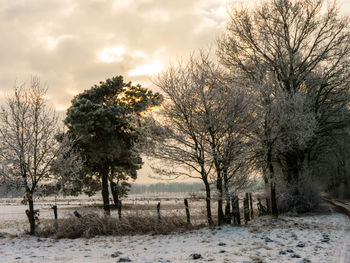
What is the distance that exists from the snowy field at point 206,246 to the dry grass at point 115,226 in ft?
2.11

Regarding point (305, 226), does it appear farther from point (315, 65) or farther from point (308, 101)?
point (315, 65)

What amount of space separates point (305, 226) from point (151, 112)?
9108mm

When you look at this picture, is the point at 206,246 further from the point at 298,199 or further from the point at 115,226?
the point at 298,199

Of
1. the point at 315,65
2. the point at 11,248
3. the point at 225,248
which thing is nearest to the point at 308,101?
the point at 315,65

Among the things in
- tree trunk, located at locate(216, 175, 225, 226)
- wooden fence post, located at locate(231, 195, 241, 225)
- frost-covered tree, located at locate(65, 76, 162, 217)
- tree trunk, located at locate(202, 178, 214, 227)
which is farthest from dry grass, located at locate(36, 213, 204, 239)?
frost-covered tree, located at locate(65, 76, 162, 217)

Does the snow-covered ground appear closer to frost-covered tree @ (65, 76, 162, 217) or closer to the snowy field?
the snowy field

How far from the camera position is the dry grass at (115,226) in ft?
51.3

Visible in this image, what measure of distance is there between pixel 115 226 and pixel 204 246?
5475 mm

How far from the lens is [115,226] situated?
15898mm

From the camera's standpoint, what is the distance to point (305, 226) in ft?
→ 54.4

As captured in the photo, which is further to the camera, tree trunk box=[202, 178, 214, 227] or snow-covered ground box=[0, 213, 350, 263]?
tree trunk box=[202, 178, 214, 227]

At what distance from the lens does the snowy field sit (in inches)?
391

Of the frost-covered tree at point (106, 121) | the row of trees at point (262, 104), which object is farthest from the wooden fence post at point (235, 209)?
the frost-covered tree at point (106, 121)

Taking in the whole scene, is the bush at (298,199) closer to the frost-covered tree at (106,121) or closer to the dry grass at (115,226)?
the dry grass at (115,226)
